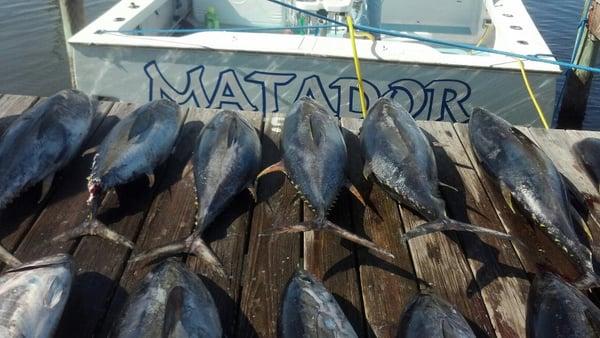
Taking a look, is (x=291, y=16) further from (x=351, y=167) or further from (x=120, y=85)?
(x=351, y=167)

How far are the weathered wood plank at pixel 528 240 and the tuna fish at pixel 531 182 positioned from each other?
0.04m

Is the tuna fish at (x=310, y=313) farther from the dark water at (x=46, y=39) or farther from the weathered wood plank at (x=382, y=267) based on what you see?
the dark water at (x=46, y=39)

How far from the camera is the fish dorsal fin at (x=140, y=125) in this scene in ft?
9.25

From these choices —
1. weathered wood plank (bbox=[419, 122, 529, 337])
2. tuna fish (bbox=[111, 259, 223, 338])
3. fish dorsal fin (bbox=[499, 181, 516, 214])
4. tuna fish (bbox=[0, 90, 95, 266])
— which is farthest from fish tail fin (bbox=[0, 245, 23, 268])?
fish dorsal fin (bbox=[499, 181, 516, 214])

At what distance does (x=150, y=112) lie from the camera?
302 centimetres

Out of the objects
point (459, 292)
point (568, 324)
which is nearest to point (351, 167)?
point (459, 292)

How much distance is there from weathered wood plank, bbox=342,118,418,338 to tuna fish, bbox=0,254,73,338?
1.15 meters

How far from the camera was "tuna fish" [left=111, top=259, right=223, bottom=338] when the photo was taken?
1.77 m

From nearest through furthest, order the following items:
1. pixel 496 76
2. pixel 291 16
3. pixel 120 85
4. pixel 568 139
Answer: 1. pixel 568 139
2. pixel 496 76
3. pixel 120 85
4. pixel 291 16

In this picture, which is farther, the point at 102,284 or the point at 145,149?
the point at 145,149

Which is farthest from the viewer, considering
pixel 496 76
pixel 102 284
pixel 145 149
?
pixel 496 76

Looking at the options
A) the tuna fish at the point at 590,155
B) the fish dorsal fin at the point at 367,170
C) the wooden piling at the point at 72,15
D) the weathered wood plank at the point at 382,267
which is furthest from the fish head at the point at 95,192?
the wooden piling at the point at 72,15

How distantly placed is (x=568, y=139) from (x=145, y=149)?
2.55m

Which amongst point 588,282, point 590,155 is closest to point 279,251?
point 588,282
